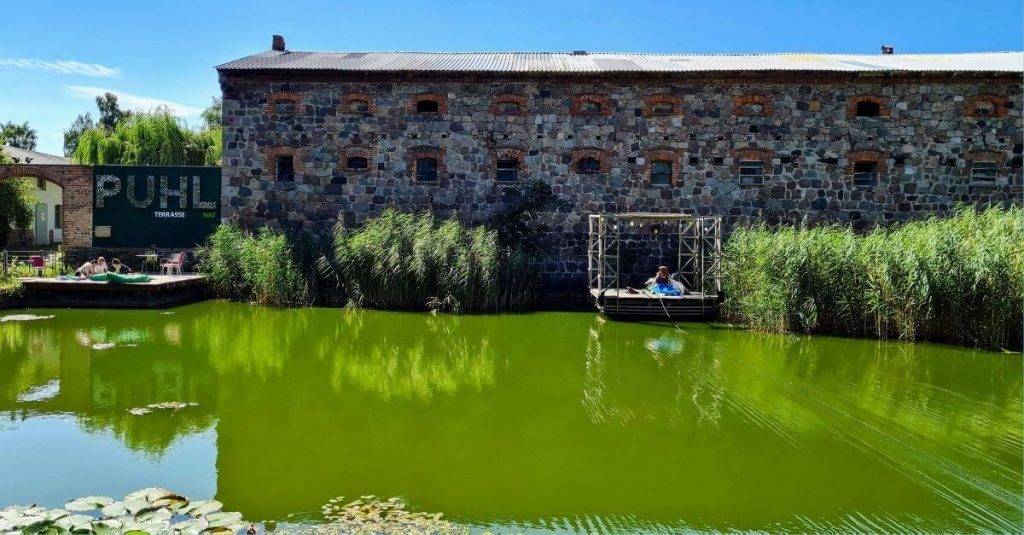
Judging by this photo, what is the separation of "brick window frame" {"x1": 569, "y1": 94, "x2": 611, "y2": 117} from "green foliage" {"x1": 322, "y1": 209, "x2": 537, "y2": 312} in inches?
156

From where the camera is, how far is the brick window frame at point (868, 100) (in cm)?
1647

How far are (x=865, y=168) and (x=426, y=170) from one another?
10805 millimetres

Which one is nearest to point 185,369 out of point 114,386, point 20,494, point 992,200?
point 114,386

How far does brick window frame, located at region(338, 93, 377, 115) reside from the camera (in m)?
16.8

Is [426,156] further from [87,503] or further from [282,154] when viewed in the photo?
[87,503]

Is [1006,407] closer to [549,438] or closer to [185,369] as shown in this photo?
[549,438]

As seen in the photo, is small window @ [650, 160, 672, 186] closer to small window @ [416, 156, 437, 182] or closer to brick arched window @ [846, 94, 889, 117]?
brick arched window @ [846, 94, 889, 117]

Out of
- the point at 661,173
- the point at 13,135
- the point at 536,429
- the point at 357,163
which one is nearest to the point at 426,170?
the point at 357,163

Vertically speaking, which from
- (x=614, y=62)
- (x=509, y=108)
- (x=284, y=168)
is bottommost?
(x=284, y=168)

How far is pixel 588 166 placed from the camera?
55.2 ft

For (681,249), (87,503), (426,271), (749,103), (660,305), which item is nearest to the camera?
(87,503)

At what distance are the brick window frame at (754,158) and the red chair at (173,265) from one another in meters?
13.7

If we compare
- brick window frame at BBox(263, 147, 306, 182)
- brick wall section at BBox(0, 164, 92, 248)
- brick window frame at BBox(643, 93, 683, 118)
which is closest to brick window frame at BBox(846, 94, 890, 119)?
brick window frame at BBox(643, 93, 683, 118)

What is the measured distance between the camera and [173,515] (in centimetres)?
424
